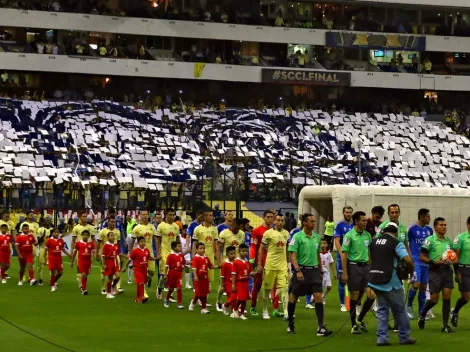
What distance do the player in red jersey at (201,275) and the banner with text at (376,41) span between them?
52.3 m

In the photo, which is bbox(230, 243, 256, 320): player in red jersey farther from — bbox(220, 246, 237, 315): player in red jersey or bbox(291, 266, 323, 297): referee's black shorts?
bbox(291, 266, 323, 297): referee's black shorts

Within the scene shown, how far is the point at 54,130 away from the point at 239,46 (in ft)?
63.9

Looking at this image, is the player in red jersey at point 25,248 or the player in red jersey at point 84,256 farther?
the player in red jersey at point 25,248

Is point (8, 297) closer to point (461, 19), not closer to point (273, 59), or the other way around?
point (273, 59)

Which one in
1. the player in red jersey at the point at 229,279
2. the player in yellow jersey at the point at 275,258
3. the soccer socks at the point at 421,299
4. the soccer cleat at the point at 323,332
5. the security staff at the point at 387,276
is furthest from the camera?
the player in red jersey at the point at 229,279

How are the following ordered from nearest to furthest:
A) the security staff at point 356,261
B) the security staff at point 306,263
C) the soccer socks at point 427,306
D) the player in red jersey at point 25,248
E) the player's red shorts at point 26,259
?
1. the security staff at point 306,263
2. the security staff at point 356,261
3. the soccer socks at point 427,306
4. the player in red jersey at point 25,248
5. the player's red shorts at point 26,259

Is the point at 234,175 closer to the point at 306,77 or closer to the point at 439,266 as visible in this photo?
the point at 306,77

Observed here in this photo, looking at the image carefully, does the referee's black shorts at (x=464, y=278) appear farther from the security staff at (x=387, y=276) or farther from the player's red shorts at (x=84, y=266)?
the player's red shorts at (x=84, y=266)

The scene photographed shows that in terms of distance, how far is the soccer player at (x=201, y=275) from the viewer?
22.7 meters

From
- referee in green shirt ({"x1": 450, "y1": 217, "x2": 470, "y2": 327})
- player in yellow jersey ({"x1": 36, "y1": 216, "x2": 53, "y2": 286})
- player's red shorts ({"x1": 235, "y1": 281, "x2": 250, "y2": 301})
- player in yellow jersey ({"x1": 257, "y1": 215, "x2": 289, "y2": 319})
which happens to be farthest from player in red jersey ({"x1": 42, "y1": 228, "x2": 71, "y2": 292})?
referee in green shirt ({"x1": 450, "y1": 217, "x2": 470, "y2": 327})

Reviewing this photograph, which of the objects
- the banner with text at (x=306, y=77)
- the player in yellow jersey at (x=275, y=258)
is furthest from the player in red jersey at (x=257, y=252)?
the banner with text at (x=306, y=77)

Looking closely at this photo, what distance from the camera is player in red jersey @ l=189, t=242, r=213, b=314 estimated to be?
2269 centimetres

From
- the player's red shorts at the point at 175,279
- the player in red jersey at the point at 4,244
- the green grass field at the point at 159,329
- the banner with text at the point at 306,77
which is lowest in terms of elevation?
the green grass field at the point at 159,329

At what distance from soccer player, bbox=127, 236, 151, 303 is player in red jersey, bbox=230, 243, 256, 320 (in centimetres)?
304
